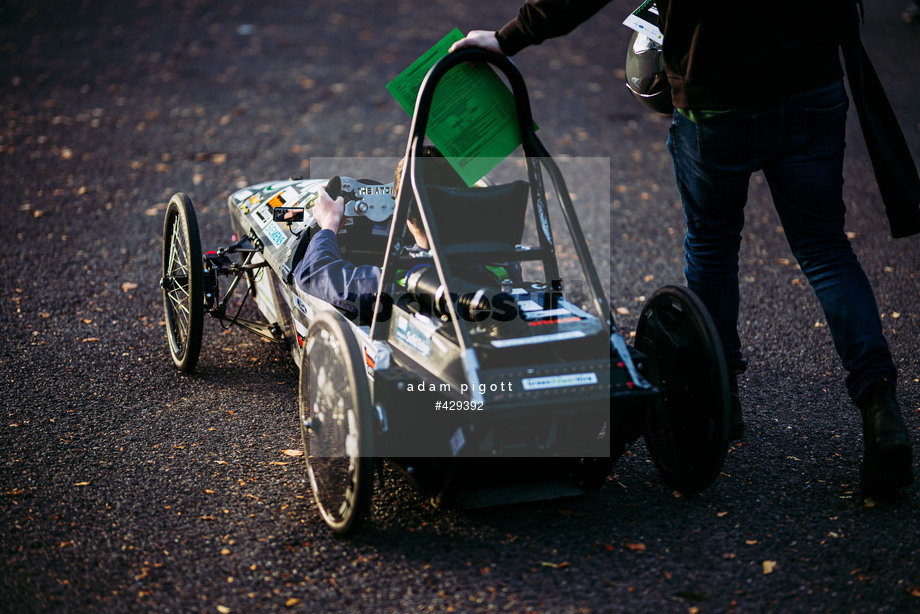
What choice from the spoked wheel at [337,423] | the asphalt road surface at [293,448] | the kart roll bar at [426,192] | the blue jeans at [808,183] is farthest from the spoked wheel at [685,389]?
the spoked wheel at [337,423]

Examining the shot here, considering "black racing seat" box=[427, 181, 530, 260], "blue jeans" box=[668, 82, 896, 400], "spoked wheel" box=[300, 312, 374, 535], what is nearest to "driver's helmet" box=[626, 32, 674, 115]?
"blue jeans" box=[668, 82, 896, 400]

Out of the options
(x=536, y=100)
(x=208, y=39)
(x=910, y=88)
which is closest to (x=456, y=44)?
(x=536, y=100)

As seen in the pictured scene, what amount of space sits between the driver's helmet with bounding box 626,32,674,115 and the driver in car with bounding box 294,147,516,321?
0.99 meters

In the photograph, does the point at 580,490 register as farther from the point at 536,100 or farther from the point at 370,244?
the point at 536,100

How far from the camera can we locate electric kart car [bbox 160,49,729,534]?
2713 millimetres

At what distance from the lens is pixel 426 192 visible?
2959mm

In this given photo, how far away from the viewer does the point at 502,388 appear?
2.66 metres

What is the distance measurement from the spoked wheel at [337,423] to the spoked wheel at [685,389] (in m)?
1.06

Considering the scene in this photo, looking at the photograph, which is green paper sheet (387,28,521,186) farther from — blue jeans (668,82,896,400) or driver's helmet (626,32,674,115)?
driver's helmet (626,32,674,115)

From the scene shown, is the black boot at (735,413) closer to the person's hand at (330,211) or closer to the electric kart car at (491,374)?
the electric kart car at (491,374)

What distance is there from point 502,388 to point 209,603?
1.14 m

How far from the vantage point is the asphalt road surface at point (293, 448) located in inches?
106

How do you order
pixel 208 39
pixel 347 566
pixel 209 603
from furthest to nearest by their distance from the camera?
pixel 208 39 → pixel 347 566 → pixel 209 603

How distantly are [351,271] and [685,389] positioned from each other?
1.34m
